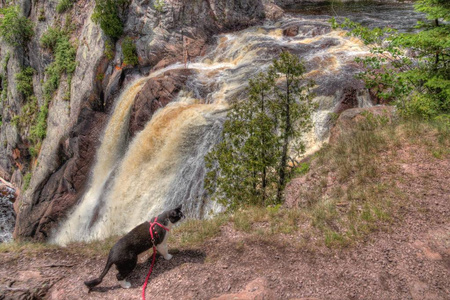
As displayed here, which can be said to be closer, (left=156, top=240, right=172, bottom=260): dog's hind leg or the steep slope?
the steep slope

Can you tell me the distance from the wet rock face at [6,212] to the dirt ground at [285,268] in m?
15.6

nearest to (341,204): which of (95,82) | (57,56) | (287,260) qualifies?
(287,260)

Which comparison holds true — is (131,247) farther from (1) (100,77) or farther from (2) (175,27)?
(2) (175,27)

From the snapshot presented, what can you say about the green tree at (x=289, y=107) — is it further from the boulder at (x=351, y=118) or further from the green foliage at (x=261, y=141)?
the boulder at (x=351, y=118)

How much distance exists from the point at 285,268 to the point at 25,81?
24.3m

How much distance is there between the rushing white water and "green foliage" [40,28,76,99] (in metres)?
6.16

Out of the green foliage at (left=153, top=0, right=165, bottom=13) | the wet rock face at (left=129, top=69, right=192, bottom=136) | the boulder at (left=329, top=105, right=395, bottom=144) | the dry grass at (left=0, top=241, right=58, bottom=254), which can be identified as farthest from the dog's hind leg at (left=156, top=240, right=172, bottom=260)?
the green foliage at (left=153, top=0, right=165, bottom=13)

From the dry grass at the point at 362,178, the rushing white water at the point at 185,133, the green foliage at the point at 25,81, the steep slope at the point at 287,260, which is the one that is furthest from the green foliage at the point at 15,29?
the dry grass at the point at 362,178

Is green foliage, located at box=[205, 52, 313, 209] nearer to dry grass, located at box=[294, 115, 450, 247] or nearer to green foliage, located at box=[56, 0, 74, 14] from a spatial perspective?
dry grass, located at box=[294, 115, 450, 247]

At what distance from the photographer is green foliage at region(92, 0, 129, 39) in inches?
679

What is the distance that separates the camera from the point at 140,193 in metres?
11.0

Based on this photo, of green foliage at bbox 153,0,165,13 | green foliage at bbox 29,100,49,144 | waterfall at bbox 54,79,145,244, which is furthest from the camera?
green foliage at bbox 29,100,49,144

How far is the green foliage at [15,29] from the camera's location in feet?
69.0

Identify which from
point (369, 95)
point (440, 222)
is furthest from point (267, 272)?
point (369, 95)
